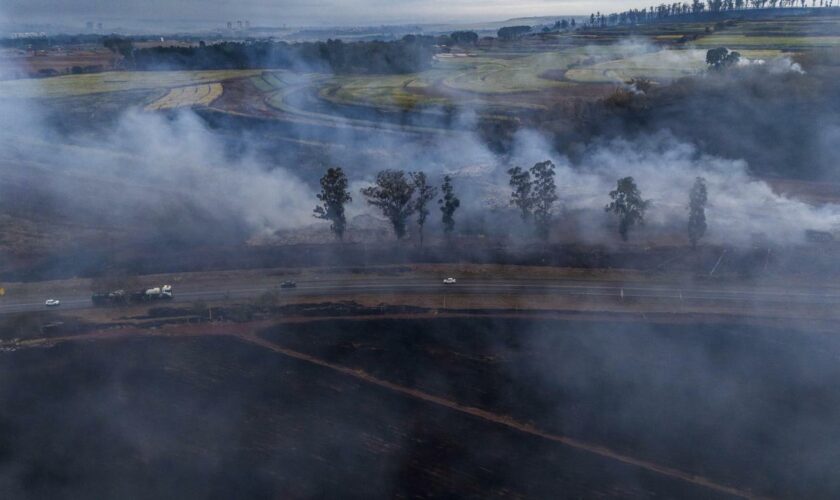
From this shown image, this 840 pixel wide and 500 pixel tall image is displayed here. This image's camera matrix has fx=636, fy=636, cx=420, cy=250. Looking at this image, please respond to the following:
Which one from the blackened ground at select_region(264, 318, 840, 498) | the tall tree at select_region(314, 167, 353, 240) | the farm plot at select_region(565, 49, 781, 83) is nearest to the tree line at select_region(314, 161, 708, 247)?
the tall tree at select_region(314, 167, 353, 240)

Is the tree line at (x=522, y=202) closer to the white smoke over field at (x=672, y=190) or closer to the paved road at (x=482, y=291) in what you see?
the white smoke over field at (x=672, y=190)

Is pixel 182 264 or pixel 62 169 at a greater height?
pixel 62 169

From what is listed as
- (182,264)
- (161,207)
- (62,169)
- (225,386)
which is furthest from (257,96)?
(225,386)

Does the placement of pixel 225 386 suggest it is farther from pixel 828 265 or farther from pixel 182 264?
pixel 828 265

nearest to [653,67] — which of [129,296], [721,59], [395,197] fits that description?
[721,59]

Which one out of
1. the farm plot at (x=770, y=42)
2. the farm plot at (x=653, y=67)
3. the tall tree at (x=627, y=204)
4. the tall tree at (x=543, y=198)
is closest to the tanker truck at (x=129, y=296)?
the tall tree at (x=543, y=198)

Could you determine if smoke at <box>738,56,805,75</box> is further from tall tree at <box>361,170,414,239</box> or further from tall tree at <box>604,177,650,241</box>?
tall tree at <box>361,170,414,239</box>

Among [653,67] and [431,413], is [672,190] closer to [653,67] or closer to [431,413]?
[431,413]

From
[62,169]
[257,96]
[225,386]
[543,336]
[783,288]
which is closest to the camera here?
[225,386]
